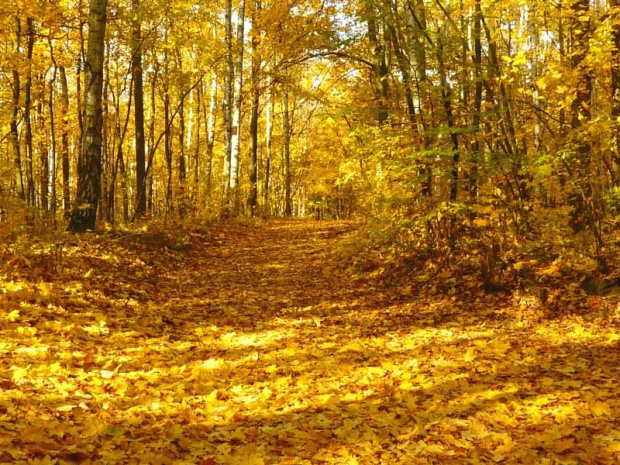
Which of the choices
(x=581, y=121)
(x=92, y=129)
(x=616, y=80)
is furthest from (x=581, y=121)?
(x=92, y=129)

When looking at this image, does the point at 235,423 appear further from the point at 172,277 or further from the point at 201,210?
the point at 201,210

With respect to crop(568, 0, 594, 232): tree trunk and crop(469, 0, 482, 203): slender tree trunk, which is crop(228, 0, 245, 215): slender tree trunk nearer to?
crop(469, 0, 482, 203): slender tree trunk

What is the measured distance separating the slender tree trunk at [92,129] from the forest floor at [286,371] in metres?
0.74

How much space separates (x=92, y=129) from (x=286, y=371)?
6663mm

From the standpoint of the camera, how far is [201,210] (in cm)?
1641

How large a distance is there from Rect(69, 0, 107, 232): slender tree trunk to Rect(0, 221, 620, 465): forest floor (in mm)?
736

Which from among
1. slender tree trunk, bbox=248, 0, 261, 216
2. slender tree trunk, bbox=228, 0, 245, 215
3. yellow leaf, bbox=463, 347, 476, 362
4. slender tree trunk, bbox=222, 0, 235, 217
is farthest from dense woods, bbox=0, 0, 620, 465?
slender tree trunk, bbox=248, 0, 261, 216

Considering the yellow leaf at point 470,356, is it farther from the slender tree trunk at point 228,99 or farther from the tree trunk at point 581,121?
the slender tree trunk at point 228,99

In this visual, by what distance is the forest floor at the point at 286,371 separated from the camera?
141 inches

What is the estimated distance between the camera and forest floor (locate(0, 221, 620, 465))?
3.59 meters

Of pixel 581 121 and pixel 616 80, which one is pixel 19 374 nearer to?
pixel 581 121

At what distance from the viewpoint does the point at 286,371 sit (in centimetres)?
536

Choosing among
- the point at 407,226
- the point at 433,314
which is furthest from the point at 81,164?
the point at 433,314

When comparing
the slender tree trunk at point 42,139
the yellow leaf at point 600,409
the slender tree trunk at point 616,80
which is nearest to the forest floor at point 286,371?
the yellow leaf at point 600,409
